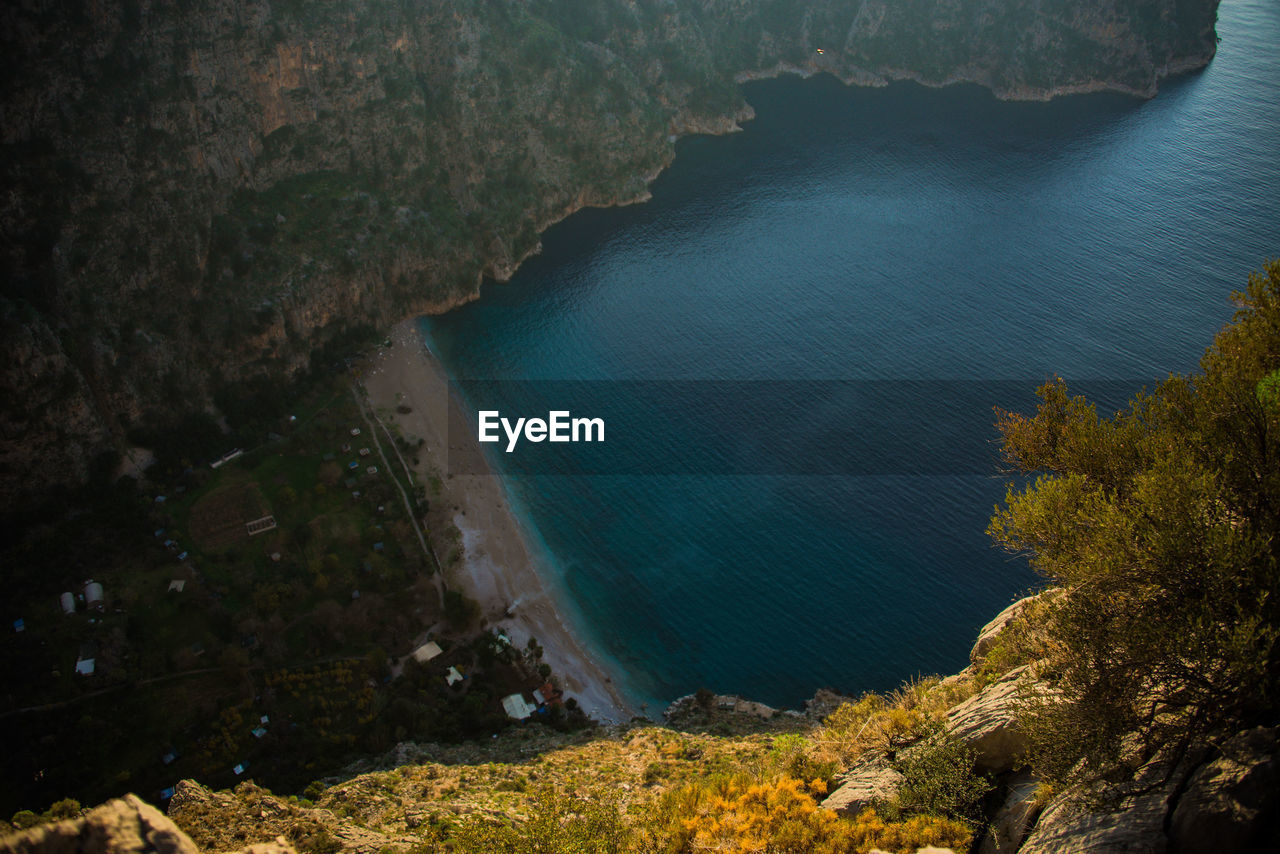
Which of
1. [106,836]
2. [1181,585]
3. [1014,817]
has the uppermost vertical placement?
[1181,585]

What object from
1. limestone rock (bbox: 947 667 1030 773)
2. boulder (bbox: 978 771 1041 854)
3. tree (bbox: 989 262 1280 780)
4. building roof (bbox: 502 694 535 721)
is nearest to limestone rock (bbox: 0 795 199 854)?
boulder (bbox: 978 771 1041 854)

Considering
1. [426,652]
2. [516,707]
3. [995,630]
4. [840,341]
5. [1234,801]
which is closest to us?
[1234,801]

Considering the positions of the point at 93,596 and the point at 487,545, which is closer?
the point at 93,596

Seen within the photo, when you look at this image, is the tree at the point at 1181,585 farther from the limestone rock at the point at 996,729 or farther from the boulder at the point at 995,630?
the boulder at the point at 995,630

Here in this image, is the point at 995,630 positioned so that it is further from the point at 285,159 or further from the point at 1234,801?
the point at 285,159

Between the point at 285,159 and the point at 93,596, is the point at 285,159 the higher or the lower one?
the higher one

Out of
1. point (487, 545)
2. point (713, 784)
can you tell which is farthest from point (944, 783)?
point (487, 545)

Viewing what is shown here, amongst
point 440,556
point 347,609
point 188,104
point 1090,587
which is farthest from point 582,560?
point 188,104

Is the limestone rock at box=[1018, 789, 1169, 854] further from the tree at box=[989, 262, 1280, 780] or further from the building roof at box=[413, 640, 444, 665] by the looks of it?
the building roof at box=[413, 640, 444, 665]
